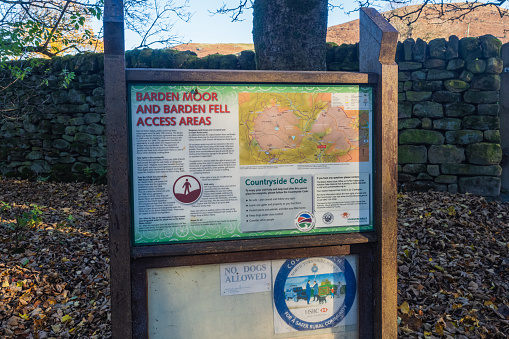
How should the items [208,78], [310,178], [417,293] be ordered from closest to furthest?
1. [208,78]
2. [310,178]
3. [417,293]

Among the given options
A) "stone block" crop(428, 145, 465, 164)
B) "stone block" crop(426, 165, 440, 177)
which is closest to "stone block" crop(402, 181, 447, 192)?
"stone block" crop(426, 165, 440, 177)

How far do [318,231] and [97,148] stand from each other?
22.4 feet

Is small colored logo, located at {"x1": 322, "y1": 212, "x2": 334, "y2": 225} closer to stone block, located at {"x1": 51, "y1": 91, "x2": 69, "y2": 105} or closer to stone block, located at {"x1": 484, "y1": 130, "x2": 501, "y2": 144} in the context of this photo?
stone block, located at {"x1": 484, "y1": 130, "x2": 501, "y2": 144}

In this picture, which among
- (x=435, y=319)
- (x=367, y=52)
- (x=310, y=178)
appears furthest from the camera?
(x=435, y=319)

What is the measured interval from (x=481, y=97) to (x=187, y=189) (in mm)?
6060

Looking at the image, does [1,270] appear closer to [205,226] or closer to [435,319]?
[205,226]

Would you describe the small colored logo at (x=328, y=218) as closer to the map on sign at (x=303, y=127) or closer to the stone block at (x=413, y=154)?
the map on sign at (x=303, y=127)

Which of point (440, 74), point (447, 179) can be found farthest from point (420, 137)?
point (440, 74)

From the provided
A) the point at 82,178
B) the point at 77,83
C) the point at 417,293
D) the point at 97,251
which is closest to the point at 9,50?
the point at 97,251

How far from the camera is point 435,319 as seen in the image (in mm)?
3135

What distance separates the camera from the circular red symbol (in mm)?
1877

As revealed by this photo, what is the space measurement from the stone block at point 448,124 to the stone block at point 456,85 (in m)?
0.48

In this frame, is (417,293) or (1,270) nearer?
(417,293)

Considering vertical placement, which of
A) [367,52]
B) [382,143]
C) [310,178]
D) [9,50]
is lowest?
[310,178]
